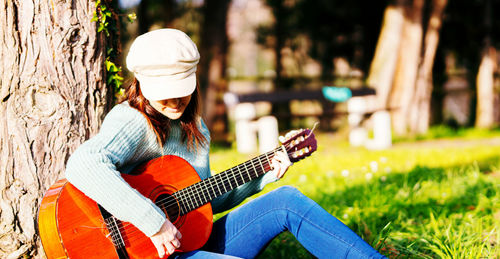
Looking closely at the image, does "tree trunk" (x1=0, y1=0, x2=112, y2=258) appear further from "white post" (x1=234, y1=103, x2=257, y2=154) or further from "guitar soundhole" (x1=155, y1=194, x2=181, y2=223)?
"white post" (x1=234, y1=103, x2=257, y2=154)

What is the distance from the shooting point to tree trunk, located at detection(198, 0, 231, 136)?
10.7 m

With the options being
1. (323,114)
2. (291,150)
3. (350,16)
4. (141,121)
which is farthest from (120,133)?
(350,16)

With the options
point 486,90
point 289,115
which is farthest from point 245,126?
point 486,90

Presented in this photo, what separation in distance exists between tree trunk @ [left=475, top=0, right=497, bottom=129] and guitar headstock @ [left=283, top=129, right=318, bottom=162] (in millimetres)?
10872

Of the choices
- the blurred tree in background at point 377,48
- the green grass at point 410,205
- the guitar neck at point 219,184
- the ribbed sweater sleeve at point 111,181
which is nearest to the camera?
the ribbed sweater sleeve at point 111,181

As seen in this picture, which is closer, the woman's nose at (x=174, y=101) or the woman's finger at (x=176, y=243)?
the woman's finger at (x=176, y=243)

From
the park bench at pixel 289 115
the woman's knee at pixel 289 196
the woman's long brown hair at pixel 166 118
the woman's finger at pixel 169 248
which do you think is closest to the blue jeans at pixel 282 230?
the woman's knee at pixel 289 196

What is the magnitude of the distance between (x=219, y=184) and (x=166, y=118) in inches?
16.2

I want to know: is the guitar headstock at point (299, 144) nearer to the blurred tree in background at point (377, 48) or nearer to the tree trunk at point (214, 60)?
the blurred tree in background at point (377, 48)

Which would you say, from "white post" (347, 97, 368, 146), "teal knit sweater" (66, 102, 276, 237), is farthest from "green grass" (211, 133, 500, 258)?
"white post" (347, 97, 368, 146)

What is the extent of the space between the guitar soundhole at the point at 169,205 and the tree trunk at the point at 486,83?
11301mm

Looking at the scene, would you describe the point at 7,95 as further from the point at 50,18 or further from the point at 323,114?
the point at 323,114

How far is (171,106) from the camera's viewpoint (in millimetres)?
2461

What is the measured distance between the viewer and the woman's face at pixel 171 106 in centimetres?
244
